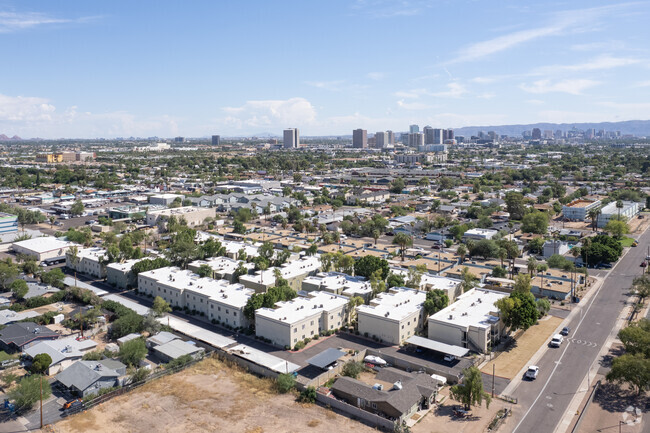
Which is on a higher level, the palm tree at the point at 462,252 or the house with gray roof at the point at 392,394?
the palm tree at the point at 462,252

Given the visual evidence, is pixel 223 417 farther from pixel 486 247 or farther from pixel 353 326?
pixel 486 247

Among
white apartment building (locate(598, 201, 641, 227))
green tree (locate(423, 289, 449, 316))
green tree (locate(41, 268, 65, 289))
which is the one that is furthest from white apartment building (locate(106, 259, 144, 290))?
white apartment building (locate(598, 201, 641, 227))

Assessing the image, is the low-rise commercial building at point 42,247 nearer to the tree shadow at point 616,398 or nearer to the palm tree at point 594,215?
the tree shadow at point 616,398

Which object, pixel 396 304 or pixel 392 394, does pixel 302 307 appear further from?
pixel 392 394

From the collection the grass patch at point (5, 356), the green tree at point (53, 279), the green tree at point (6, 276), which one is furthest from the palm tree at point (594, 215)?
the green tree at point (6, 276)

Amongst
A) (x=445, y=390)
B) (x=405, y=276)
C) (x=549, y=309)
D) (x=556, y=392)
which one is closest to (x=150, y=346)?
(x=445, y=390)

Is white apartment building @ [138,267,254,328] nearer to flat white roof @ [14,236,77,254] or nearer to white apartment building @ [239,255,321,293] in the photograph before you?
white apartment building @ [239,255,321,293]

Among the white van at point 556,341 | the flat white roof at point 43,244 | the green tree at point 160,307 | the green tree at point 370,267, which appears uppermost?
the green tree at point 370,267
